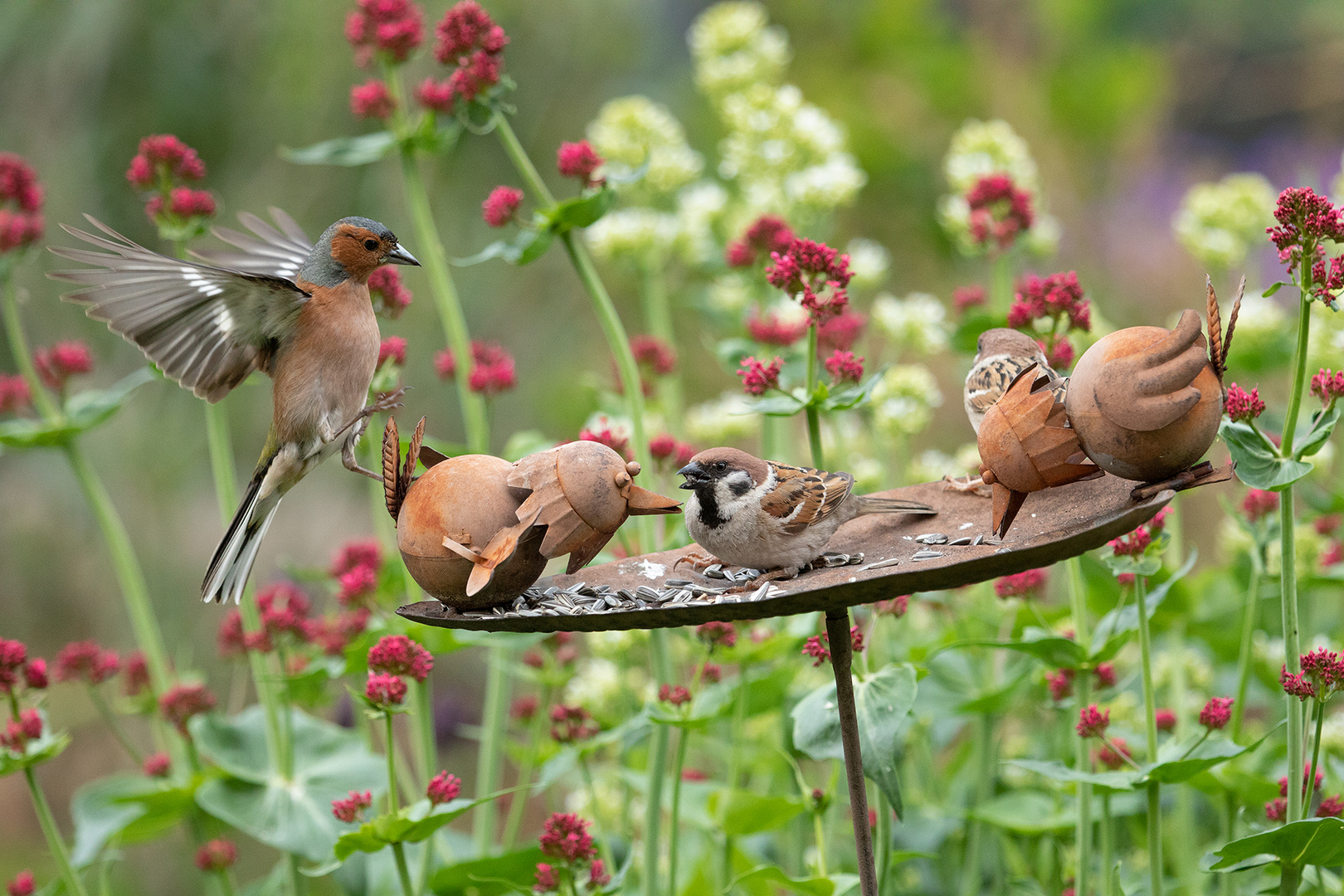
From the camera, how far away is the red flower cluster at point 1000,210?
7.28ft

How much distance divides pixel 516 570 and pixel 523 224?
89 cm

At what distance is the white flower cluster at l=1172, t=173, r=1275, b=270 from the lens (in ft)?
8.63

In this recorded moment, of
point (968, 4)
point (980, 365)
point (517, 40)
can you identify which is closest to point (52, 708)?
point (517, 40)

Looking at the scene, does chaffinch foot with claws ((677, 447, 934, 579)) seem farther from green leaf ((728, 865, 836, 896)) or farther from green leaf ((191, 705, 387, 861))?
green leaf ((191, 705, 387, 861))

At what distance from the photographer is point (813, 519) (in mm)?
1426

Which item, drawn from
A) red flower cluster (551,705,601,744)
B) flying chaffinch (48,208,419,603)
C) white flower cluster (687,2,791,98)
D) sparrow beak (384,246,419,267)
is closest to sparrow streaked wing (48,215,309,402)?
flying chaffinch (48,208,419,603)

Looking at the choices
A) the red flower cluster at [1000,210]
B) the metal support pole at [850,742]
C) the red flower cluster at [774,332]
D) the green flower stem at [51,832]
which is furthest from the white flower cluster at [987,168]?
the green flower stem at [51,832]

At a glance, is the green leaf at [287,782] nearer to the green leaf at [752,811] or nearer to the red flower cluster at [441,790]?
the red flower cluster at [441,790]

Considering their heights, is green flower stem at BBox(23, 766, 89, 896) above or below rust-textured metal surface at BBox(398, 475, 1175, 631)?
below

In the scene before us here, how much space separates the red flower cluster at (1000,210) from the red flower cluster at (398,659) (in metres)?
1.36

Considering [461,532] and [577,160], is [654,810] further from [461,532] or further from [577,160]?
[577,160]

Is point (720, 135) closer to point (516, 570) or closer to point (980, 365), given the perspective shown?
point (980, 365)

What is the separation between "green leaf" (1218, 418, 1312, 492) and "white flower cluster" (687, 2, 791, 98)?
200 centimetres

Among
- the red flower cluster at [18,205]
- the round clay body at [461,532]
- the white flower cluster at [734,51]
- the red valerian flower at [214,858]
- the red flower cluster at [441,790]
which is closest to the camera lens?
the round clay body at [461,532]
